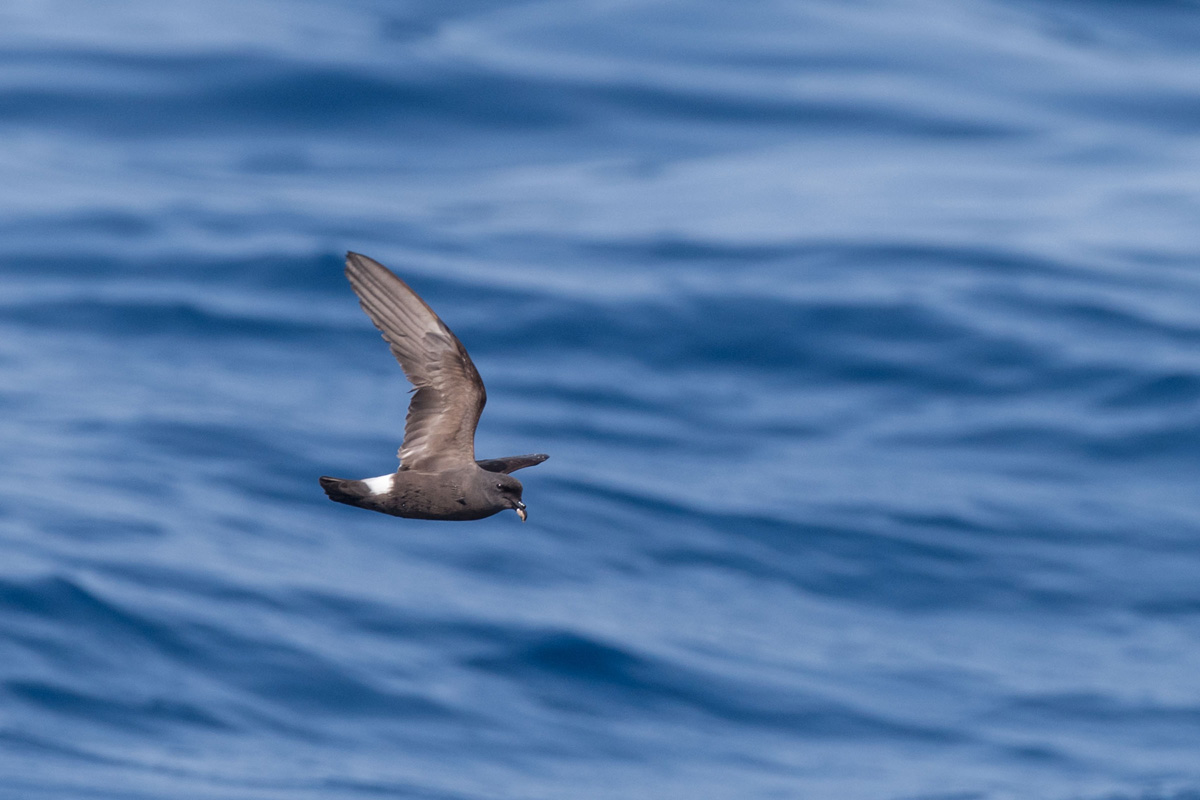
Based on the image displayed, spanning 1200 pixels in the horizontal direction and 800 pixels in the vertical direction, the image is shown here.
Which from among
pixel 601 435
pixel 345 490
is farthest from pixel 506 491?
pixel 601 435

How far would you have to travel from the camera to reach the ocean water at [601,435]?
39500 mm

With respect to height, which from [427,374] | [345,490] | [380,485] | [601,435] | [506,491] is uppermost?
[601,435]

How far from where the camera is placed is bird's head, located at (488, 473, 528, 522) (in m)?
7.58

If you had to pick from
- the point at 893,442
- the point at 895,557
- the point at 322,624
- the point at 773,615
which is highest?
the point at 893,442

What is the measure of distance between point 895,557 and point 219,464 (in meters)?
18.0

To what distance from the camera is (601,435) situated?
4650 centimetres

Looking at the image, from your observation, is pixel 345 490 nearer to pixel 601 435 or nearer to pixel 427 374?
pixel 427 374

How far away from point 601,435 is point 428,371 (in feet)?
126

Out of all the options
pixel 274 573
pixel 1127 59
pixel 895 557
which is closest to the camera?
pixel 274 573

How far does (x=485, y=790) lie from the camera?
40562 mm

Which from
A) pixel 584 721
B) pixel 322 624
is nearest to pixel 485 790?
pixel 584 721

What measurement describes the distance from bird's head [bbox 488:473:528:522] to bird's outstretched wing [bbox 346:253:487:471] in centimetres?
41

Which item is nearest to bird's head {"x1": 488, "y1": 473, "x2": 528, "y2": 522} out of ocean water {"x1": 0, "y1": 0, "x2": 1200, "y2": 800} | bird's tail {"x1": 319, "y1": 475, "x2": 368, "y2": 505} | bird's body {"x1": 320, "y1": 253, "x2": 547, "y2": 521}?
bird's body {"x1": 320, "y1": 253, "x2": 547, "y2": 521}

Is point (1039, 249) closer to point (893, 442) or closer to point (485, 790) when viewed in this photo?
point (893, 442)
